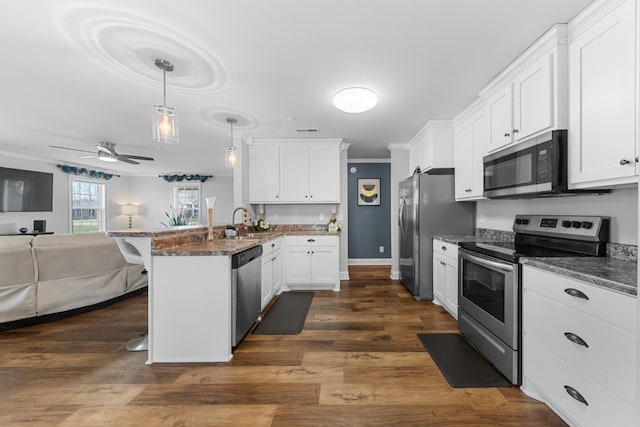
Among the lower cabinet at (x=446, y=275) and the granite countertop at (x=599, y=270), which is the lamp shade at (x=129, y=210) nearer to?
the lower cabinet at (x=446, y=275)

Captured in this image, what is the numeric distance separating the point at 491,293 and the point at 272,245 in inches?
91.3

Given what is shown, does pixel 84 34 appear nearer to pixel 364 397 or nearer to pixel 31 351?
pixel 31 351

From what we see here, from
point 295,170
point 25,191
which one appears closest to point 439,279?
point 295,170

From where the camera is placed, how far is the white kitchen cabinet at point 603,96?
1.35m

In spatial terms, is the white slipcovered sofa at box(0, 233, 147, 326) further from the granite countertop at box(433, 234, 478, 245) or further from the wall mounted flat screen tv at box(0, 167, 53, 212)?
the wall mounted flat screen tv at box(0, 167, 53, 212)

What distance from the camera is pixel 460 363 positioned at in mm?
2010

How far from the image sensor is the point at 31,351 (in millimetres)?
2227

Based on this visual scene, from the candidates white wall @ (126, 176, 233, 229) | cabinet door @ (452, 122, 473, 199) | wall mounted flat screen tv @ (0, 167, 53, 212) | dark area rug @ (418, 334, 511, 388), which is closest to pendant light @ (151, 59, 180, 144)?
dark area rug @ (418, 334, 511, 388)

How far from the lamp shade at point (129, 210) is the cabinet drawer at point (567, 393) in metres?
9.14

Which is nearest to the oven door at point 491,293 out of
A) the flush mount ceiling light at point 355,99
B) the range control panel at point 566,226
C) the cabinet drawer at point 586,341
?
the cabinet drawer at point 586,341

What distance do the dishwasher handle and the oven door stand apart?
1862 mm

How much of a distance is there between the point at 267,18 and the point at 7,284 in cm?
339

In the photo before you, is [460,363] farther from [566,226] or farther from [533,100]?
[533,100]

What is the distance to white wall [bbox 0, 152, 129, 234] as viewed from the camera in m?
5.23
